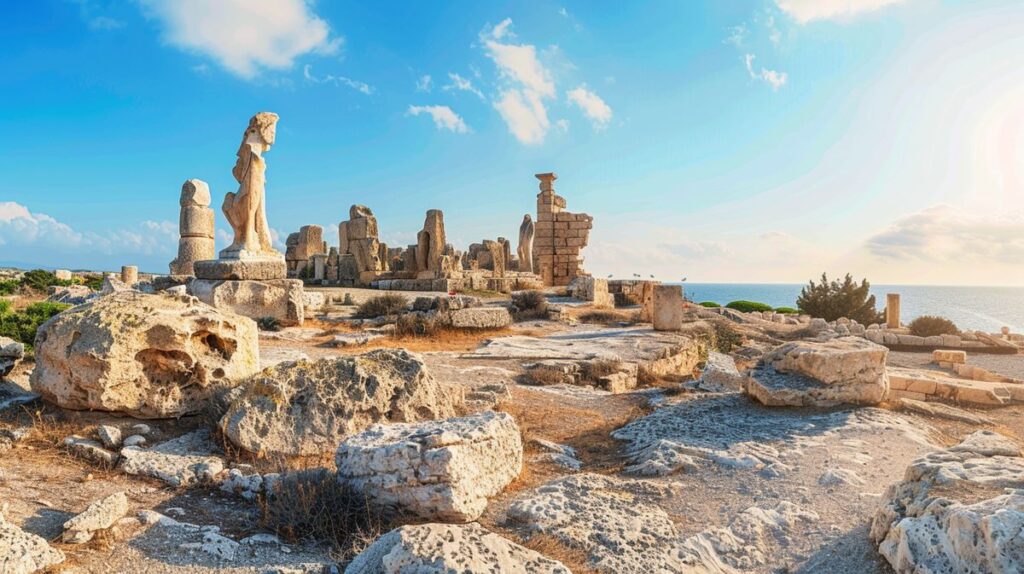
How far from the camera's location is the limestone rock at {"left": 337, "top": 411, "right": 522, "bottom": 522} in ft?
9.98

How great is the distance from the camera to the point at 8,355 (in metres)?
5.25

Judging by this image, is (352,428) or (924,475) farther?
(352,428)

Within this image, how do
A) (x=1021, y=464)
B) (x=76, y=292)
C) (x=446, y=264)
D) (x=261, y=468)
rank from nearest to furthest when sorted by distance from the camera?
(x=1021, y=464)
(x=261, y=468)
(x=76, y=292)
(x=446, y=264)

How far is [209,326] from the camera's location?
4637mm

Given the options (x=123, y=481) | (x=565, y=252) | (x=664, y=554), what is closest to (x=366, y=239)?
(x=565, y=252)

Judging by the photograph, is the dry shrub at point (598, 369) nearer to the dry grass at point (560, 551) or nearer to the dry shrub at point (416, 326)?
the dry shrub at point (416, 326)

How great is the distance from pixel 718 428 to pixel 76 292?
15.8 meters

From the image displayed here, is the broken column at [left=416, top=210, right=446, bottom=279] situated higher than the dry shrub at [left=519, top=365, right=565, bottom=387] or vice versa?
the broken column at [left=416, top=210, right=446, bottom=279]

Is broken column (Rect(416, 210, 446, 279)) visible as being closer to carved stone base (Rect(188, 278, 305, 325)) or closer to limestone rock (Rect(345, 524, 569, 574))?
carved stone base (Rect(188, 278, 305, 325))

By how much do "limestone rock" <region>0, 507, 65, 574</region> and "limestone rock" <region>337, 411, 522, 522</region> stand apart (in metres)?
1.28

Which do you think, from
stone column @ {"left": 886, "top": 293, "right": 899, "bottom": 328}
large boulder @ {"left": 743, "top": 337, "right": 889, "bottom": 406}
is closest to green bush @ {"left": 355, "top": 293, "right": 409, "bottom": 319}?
large boulder @ {"left": 743, "top": 337, "right": 889, "bottom": 406}

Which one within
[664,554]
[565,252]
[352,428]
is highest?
[565,252]

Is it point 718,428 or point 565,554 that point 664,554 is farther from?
point 718,428

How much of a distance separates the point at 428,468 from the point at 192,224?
16110 mm
